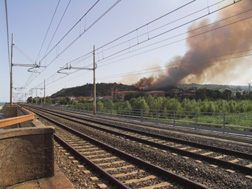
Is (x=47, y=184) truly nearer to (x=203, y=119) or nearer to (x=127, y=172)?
(x=127, y=172)

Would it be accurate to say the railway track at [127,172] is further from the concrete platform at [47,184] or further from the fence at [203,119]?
the fence at [203,119]

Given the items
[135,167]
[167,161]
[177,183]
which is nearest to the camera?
[177,183]

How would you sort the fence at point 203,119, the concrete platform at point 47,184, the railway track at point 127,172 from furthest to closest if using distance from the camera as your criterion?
the fence at point 203,119 < the railway track at point 127,172 < the concrete platform at point 47,184

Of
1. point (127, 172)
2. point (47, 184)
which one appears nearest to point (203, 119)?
point (127, 172)

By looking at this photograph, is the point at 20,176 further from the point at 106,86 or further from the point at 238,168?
the point at 106,86

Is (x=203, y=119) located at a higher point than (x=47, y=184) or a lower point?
higher

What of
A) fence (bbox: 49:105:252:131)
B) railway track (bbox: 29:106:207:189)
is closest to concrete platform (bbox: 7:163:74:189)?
railway track (bbox: 29:106:207:189)

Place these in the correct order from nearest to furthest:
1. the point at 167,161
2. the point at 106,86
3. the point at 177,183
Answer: the point at 177,183, the point at 167,161, the point at 106,86

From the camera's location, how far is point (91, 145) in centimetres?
916

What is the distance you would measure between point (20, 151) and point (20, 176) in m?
0.53

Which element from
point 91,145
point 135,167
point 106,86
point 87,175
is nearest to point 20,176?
point 87,175

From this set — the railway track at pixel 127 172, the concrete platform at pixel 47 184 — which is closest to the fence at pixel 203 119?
the railway track at pixel 127 172

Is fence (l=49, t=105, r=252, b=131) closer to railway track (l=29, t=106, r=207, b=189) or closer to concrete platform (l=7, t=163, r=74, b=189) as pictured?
railway track (l=29, t=106, r=207, b=189)

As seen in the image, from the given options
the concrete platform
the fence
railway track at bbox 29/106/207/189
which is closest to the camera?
the concrete platform
